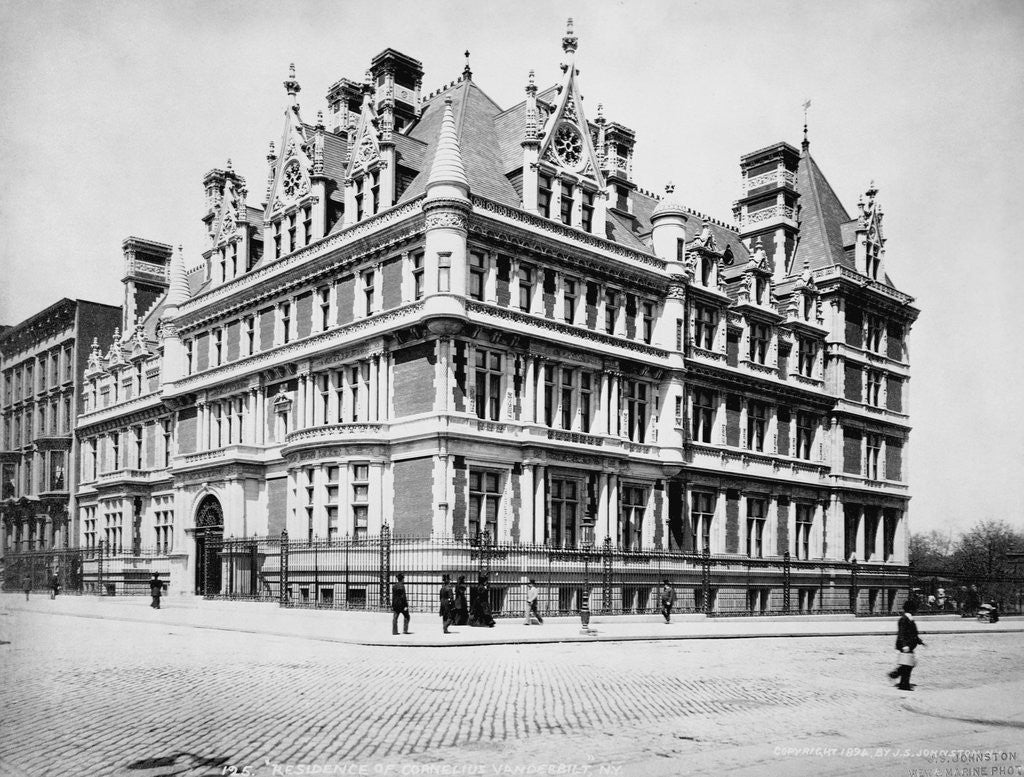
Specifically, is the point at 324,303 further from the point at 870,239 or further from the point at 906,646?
the point at 870,239

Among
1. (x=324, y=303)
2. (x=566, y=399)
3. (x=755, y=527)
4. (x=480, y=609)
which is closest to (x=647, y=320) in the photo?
(x=566, y=399)

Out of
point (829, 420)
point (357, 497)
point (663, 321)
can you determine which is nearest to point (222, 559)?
point (357, 497)

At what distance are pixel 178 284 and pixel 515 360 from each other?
76.0 feet

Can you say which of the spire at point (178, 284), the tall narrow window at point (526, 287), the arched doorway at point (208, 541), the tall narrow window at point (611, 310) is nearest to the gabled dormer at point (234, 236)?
the spire at point (178, 284)

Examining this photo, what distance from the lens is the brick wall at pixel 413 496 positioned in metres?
33.9

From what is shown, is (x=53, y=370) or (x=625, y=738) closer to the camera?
(x=625, y=738)

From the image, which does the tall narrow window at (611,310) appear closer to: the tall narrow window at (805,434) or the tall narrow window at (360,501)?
the tall narrow window at (360,501)

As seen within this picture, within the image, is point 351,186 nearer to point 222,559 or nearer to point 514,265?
point 514,265

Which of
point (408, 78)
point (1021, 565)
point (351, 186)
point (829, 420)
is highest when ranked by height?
point (408, 78)

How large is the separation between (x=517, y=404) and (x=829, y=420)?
24.5 m

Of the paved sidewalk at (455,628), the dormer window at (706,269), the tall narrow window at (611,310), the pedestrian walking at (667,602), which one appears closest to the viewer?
the paved sidewalk at (455,628)

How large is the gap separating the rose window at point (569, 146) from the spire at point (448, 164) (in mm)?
5919

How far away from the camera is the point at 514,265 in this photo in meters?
37.0

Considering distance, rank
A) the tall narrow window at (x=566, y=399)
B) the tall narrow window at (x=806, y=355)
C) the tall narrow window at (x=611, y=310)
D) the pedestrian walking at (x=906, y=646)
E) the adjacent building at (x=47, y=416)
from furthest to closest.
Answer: the adjacent building at (x=47, y=416), the tall narrow window at (x=806, y=355), the tall narrow window at (x=611, y=310), the tall narrow window at (x=566, y=399), the pedestrian walking at (x=906, y=646)
